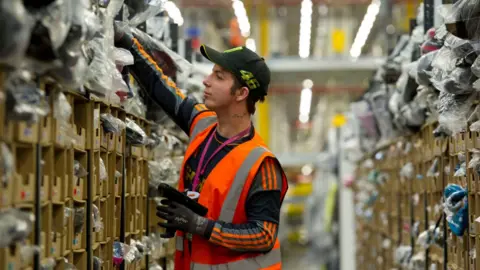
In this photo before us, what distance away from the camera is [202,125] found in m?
4.84

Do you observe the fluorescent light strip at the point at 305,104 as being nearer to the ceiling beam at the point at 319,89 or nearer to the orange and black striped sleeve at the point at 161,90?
the ceiling beam at the point at 319,89

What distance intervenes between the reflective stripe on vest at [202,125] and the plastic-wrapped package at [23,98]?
1.81 meters

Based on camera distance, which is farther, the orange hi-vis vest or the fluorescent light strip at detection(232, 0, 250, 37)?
the fluorescent light strip at detection(232, 0, 250, 37)

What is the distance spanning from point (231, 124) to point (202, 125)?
318mm

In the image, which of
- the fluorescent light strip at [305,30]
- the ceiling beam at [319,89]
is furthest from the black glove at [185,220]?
the ceiling beam at [319,89]

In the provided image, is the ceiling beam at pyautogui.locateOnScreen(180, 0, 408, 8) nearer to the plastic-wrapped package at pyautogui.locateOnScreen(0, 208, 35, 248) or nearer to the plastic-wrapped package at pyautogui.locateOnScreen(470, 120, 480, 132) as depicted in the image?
the plastic-wrapped package at pyautogui.locateOnScreen(470, 120, 480, 132)

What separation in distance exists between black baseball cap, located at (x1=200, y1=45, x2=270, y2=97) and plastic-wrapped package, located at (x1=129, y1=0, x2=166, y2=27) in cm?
79

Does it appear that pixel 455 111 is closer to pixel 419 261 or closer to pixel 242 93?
pixel 242 93

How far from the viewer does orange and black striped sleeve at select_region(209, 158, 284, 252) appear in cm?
423

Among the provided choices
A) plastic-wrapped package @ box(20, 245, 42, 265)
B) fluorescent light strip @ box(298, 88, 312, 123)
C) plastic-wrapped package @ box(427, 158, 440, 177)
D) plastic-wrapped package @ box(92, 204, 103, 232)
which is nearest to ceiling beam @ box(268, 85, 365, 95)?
fluorescent light strip @ box(298, 88, 312, 123)

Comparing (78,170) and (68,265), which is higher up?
(78,170)

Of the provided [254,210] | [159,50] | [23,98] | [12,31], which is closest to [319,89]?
[159,50]

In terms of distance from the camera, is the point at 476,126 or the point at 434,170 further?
the point at 434,170

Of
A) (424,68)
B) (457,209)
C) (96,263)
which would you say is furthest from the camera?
(424,68)
